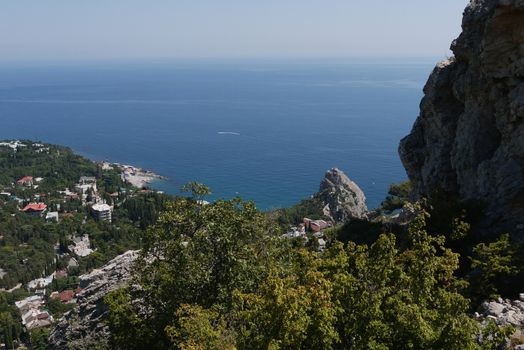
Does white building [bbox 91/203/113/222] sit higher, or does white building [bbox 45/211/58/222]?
white building [bbox 91/203/113/222]

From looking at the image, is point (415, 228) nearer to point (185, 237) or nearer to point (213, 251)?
point (213, 251)

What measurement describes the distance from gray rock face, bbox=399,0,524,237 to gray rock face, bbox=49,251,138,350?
40.7ft

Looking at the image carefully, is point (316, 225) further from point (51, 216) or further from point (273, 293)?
point (51, 216)

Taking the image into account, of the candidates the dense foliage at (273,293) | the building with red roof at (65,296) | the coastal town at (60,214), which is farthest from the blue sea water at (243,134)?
the dense foliage at (273,293)

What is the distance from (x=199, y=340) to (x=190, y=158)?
94592 mm

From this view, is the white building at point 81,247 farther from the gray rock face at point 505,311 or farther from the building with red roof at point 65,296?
the gray rock face at point 505,311

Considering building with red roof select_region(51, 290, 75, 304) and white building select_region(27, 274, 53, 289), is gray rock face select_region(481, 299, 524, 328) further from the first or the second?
white building select_region(27, 274, 53, 289)

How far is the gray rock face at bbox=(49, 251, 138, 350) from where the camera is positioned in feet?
46.5

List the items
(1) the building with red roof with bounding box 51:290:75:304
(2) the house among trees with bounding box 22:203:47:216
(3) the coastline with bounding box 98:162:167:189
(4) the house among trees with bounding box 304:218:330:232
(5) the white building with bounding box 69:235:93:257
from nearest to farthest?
(4) the house among trees with bounding box 304:218:330:232 < (1) the building with red roof with bounding box 51:290:75:304 < (5) the white building with bounding box 69:235:93:257 < (2) the house among trees with bounding box 22:203:47:216 < (3) the coastline with bounding box 98:162:167:189

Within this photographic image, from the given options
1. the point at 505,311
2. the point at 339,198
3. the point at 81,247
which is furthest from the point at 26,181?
the point at 505,311

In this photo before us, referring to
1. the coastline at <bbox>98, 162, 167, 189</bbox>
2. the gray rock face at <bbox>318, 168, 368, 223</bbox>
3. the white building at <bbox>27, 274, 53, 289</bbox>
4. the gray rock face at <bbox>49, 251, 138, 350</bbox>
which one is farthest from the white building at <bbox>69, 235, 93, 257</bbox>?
the gray rock face at <bbox>49, 251, 138, 350</bbox>

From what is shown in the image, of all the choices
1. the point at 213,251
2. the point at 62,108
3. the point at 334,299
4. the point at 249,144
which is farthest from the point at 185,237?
the point at 62,108

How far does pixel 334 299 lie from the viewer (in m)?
7.86

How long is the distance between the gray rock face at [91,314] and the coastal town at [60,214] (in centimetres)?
1526
